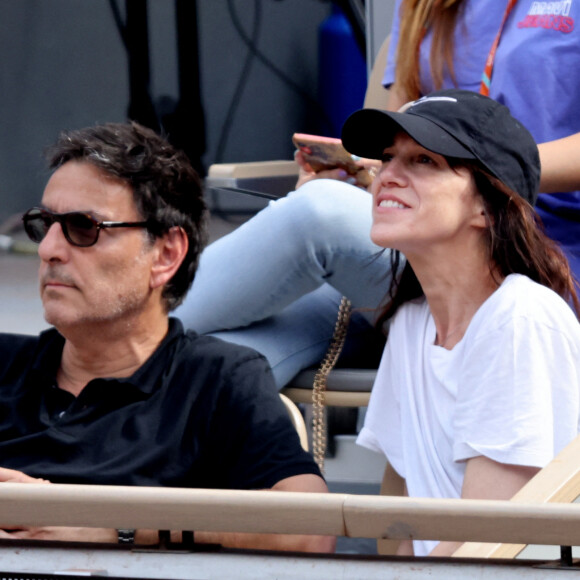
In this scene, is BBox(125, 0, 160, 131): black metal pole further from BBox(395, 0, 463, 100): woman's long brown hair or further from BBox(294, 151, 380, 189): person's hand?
BBox(395, 0, 463, 100): woman's long brown hair

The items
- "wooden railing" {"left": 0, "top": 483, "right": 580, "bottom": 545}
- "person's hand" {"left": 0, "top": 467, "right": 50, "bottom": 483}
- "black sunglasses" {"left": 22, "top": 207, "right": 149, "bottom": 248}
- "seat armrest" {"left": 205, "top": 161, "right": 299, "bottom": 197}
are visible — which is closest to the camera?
"wooden railing" {"left": 0, "top": 483, "right": 580, "bottom": 545}

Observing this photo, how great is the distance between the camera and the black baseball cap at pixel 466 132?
64.1 inches

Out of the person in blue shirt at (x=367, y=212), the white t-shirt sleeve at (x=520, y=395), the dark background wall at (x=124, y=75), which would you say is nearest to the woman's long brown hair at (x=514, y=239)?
the white t-shirt sleeve at (x=520, y=395)

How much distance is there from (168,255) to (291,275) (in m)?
0.29

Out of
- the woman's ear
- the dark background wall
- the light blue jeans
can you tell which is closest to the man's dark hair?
the light blue jeans

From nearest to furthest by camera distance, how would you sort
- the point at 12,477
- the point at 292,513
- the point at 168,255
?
the point at 292,513 < the point at 12,477 < the point at 168,255

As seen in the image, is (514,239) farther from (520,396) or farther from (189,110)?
(189,110)

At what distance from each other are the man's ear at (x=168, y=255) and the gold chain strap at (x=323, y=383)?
0.42m

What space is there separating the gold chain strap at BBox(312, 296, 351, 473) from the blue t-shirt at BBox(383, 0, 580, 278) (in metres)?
0.45

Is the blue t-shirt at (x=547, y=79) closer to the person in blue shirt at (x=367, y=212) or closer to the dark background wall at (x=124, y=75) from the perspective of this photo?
the person in blue shirt at (x=367, y=212)

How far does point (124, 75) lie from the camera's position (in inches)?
189

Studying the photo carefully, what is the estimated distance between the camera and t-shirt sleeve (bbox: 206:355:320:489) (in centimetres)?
165

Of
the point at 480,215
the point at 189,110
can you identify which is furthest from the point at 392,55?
the point at 189,110

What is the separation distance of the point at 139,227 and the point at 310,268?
0.38 meters
